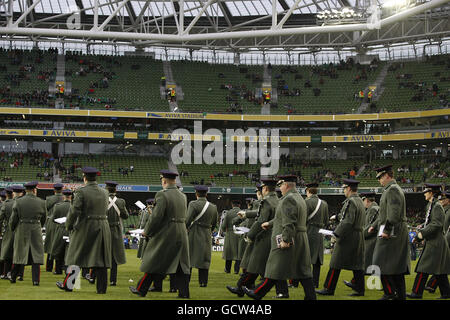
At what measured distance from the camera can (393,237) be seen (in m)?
11.5

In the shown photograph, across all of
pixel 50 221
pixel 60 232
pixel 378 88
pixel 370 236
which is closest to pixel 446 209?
pixel 370 236

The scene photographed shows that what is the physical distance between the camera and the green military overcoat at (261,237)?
464 inches

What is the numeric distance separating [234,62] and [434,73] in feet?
62.7

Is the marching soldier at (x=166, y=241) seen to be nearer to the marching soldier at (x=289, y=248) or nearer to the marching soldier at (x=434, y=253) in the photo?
the marching soldier at (x=289, y=248)

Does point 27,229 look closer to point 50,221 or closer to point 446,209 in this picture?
point 50,221

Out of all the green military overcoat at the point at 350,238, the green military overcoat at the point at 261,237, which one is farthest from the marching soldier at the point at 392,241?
the green military overcoat at the point at 261,237

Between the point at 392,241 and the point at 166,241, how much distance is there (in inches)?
155

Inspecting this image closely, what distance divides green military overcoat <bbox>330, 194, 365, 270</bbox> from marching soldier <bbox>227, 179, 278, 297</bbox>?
163cm

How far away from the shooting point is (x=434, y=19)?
174 ft

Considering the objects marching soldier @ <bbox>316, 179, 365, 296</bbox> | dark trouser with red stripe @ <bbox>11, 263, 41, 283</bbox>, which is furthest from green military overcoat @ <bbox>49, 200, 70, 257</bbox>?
marching soldier @ <bbox>316, 179, 365, 296</bbox>

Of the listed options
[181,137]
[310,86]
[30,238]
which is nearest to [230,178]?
[181,137]

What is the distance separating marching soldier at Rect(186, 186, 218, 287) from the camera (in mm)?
14044

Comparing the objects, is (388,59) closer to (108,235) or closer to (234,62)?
(234,62)

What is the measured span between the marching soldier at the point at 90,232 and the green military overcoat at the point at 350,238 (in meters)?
4.45
